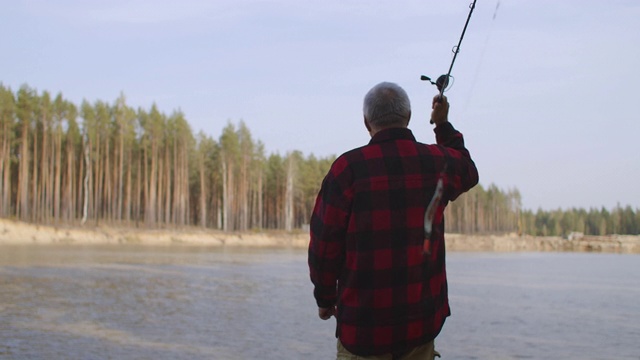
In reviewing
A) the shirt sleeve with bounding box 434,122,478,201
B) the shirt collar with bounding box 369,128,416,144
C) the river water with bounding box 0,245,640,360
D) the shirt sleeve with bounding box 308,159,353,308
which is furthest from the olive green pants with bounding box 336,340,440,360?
the river water with bounding box 0,245,640,360

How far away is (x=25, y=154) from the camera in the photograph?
57.6 meters

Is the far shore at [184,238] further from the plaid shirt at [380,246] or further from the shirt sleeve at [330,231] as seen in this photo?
the plaid shirt at [380,246]

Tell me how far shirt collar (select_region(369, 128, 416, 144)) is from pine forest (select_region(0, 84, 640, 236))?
56237 mm

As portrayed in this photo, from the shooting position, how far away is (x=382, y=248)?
9.20ft

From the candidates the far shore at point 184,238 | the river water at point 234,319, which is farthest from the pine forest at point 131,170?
the river water at point 234,319

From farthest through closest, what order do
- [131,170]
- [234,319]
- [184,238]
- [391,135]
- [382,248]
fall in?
[131,170], [184,238], [234,319], [391,135], [382,248]

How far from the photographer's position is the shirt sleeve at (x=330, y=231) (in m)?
2.82

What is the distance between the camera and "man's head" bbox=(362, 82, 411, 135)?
3033 mm

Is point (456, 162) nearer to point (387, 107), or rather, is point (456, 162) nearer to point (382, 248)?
point (387, 107)

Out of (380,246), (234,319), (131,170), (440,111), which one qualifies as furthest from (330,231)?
(131,170)

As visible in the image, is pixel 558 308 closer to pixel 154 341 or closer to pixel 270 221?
pixel 154 341

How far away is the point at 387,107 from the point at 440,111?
48cm

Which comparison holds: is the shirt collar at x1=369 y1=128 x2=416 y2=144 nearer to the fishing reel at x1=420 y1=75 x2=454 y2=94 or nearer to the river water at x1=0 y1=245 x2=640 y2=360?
the fishing reel at x1=420 y1=75 x2=454 y2=94

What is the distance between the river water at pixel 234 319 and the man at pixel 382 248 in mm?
7074
